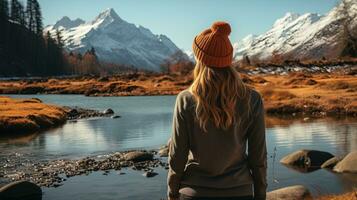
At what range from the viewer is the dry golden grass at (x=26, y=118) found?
44594 millimetres

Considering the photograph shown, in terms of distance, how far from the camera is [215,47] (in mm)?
5199

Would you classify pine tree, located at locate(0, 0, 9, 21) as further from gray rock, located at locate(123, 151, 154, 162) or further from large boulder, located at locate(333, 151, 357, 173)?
large boulder, located at locate(333, 151, 357, 173)


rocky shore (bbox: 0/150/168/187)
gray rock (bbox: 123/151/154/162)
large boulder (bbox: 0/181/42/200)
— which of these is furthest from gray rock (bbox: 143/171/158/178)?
large boulder (bbox: 0/181/42/200)

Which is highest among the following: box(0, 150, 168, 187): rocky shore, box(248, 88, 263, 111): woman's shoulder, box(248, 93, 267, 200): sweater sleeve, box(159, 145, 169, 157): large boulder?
box(248, 88, 263, 111): woman's shoulder

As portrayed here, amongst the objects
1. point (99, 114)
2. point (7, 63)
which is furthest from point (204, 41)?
point (7, 63)

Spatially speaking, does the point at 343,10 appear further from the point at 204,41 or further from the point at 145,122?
the point at 204,41

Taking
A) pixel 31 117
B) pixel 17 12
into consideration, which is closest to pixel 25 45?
pixel 17 12

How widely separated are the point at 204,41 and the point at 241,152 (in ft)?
4.13

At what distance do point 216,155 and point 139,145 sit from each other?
2888cm

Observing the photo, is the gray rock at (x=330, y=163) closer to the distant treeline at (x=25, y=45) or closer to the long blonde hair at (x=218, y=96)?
the long blonde hair at (x=218, y=96)

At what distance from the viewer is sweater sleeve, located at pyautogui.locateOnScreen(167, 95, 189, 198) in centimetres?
519

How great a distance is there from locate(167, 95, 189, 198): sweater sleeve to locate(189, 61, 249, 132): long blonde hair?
0.64ft

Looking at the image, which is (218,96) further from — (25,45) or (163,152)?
(25,45)

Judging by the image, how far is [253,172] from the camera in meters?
5.36
